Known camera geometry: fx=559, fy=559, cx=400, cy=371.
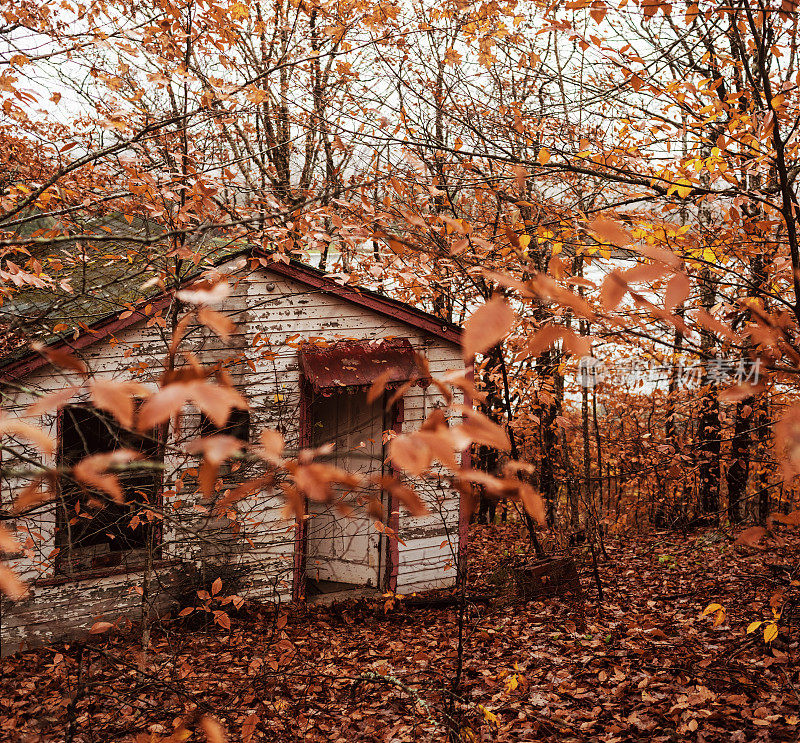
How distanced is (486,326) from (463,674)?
5.30 meters

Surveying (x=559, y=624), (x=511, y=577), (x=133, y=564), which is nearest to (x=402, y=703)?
(x=559, y=624)

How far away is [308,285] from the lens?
311 inches

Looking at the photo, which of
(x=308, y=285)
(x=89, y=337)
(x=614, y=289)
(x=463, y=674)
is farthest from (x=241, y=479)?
(x=614, y=289)

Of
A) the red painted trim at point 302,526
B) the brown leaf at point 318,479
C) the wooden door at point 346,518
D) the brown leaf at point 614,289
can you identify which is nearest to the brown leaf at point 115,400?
the brown leaf at point 318,479

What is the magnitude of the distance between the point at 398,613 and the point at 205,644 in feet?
8.53

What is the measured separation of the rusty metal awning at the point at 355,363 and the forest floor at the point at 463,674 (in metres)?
3.16

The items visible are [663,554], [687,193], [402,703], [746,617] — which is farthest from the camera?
[663,554]

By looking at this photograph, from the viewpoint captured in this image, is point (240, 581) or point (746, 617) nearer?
point (746, 617)

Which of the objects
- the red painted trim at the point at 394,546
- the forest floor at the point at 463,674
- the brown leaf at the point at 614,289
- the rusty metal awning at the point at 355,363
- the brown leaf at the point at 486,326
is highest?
the rusty metal awning at the point at 355,363

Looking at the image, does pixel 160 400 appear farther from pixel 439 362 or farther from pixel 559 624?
pixel 439 362

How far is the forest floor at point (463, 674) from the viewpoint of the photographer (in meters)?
4.39

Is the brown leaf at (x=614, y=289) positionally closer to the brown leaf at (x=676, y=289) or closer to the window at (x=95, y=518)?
the brown leaf at (x=676, y=289)

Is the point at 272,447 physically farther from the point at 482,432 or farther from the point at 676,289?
the point at 676,289

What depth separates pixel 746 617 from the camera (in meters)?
6.33
